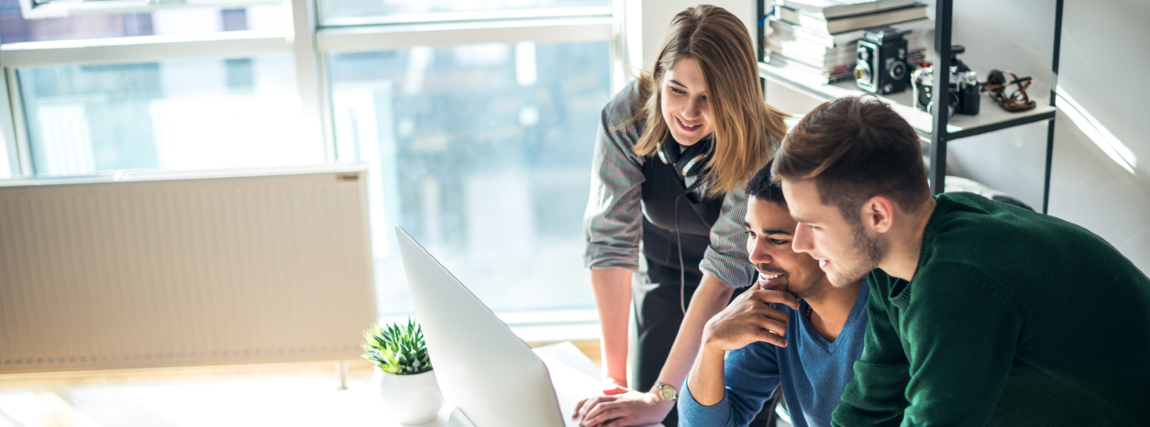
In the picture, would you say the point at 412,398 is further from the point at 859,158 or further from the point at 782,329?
the point at 859,158

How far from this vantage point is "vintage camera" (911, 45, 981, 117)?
5.75ft

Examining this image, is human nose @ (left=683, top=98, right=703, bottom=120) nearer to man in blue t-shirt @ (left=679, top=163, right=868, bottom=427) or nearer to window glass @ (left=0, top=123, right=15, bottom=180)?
man in blue t-shirt @ (left=679, top=163, right=868, bottom=427)

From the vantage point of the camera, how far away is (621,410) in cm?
133

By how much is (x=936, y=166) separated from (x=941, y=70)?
0.20 m

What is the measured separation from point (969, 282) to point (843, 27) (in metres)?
1.28

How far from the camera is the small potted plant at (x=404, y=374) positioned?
4.69 feet

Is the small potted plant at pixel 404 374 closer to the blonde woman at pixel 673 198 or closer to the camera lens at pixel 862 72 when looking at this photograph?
the blonde woman at pixel 673 198

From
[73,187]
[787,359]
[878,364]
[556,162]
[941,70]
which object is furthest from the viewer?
[556,162]

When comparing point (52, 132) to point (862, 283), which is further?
point (52, 132)

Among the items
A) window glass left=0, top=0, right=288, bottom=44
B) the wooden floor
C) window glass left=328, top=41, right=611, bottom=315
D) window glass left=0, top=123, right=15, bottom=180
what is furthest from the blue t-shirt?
window glass left=0, top=123, right=15, bottom=180

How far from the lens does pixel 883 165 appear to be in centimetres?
93

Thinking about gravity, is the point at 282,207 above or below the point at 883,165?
below

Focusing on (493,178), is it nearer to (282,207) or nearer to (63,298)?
(282,207)

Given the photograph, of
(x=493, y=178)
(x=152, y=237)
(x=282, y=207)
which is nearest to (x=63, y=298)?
(x=152, y=237)
